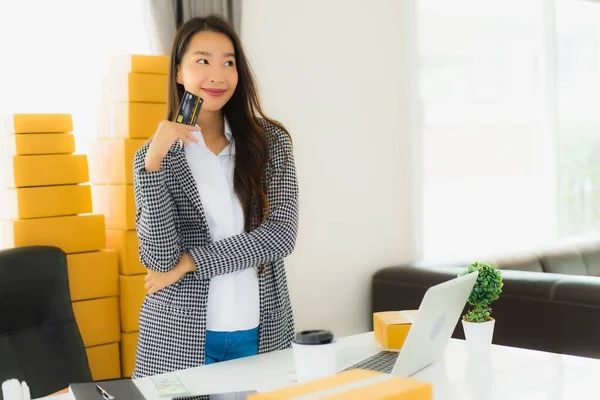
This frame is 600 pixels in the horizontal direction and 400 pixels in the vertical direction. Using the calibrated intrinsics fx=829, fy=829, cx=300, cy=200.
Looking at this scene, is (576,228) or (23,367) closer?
(23,367)

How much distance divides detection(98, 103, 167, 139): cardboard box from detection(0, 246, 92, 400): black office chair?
0.61 metres

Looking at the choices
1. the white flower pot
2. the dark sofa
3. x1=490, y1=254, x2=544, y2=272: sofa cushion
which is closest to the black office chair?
the white flower pot

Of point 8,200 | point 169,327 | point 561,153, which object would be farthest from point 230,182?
point 561,153

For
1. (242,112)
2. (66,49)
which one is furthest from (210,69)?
(66,49)

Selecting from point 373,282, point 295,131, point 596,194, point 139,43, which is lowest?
point 373,282

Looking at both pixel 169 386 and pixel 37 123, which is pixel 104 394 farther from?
pixel 37 123

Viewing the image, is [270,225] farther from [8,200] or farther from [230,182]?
[8,200]

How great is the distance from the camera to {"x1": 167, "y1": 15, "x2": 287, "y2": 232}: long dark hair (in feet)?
7.27

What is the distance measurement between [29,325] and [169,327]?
65 centimetres

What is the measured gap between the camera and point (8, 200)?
291cm

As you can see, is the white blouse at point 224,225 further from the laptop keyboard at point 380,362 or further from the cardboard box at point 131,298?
the cardboard box at point 131,298

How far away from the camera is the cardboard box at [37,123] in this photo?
283 cm

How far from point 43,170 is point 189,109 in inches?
40.7

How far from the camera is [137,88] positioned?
9.88 ft
